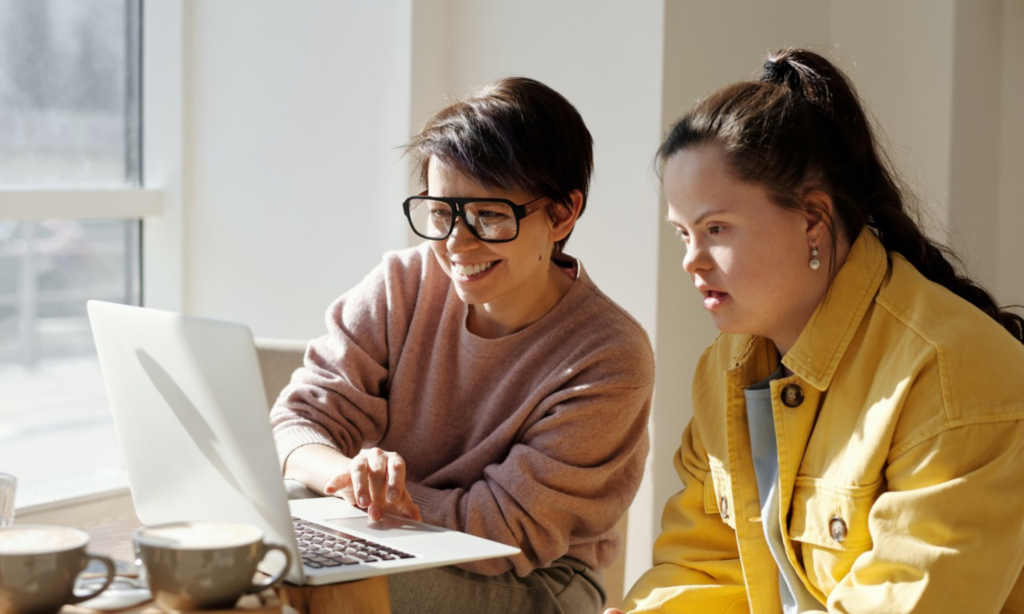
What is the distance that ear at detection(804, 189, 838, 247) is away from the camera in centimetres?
127

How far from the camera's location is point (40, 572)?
2.79 ft

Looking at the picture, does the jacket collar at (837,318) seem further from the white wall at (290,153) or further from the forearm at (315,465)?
the white wall at (290,153)

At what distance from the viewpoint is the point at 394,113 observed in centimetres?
252

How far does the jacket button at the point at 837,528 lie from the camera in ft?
4.01

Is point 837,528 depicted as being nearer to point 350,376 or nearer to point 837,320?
point 837,320

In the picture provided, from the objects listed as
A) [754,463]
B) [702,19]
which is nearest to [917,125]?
[702,19]

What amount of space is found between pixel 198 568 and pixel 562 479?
0.76m

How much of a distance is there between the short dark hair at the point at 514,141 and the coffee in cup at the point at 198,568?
816 millimetres

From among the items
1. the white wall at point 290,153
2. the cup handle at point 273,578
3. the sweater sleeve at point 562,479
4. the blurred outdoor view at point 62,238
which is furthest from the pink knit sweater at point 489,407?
the blurred outdoor view at point 62,238

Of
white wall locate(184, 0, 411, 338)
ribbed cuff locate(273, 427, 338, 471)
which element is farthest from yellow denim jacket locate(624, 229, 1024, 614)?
white wall locate(184, 0, 411, 338)

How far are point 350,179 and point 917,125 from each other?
126 centimetres

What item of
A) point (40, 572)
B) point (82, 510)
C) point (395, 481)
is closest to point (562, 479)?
point (395, 481)

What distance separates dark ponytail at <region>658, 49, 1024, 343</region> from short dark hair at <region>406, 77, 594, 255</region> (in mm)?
301

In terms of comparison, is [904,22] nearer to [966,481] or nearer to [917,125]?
[917,125]
